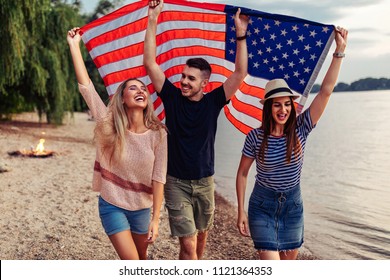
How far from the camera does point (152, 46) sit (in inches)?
137

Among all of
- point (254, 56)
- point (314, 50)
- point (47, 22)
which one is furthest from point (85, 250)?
point (47, 22)

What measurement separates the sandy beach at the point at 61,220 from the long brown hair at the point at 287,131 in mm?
2573

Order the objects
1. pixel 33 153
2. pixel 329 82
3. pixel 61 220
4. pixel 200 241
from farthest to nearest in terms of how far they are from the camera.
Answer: pixel 33 153
pixel 61 220
pixel 200 241
pixel 329 82

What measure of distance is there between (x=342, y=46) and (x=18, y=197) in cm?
603

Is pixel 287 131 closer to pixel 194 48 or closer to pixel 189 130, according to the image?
pixel 189 130

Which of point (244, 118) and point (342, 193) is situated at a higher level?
point (244, 118)

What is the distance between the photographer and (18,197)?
780 cm

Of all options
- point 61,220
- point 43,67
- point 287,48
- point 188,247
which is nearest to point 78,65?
point 188,247

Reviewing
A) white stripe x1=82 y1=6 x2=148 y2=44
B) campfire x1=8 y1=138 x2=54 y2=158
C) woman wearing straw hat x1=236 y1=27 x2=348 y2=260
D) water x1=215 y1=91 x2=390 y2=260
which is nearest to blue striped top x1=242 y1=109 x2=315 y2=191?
woman wearing straw hat x1=236 y1=27 x2=348 y2=260

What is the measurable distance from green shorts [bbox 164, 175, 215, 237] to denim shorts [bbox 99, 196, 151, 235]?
19 cm

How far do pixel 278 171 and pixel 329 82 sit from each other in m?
0.72

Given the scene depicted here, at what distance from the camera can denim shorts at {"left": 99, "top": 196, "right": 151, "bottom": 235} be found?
10.7ft

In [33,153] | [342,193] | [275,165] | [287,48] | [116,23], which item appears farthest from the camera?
[342,193]

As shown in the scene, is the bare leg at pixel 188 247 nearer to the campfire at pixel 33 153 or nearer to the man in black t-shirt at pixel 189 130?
the man in black t-shirt at pixel 189 130
